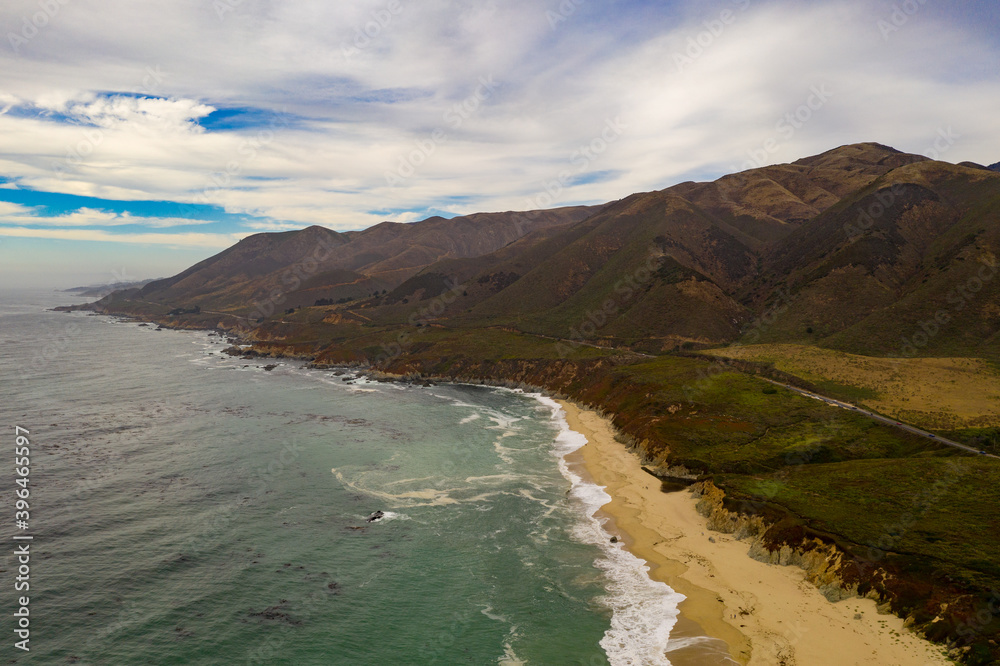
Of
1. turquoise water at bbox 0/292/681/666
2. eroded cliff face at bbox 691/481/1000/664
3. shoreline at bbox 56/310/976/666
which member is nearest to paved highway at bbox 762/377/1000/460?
eroded cliff face at bbox 691/481/1000/664

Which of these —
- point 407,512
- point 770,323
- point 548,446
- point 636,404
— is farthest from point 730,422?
point 770,323

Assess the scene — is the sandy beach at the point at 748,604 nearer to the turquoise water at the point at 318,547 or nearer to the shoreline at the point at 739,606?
the shoreline at the point at 739,606

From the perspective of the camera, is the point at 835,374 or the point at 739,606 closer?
the point at 739,606

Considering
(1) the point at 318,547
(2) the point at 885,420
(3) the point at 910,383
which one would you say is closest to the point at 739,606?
(1) the point at 318,547

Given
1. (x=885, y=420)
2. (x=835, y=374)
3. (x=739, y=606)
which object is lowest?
(x=739, y=606)

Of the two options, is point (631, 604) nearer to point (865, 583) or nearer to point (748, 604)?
point (748, 604)

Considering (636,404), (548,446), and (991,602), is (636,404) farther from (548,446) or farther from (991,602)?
(991,602)

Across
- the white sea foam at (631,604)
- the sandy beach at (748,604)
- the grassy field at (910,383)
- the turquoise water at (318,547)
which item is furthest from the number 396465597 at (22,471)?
the grassy field at (910,383)
